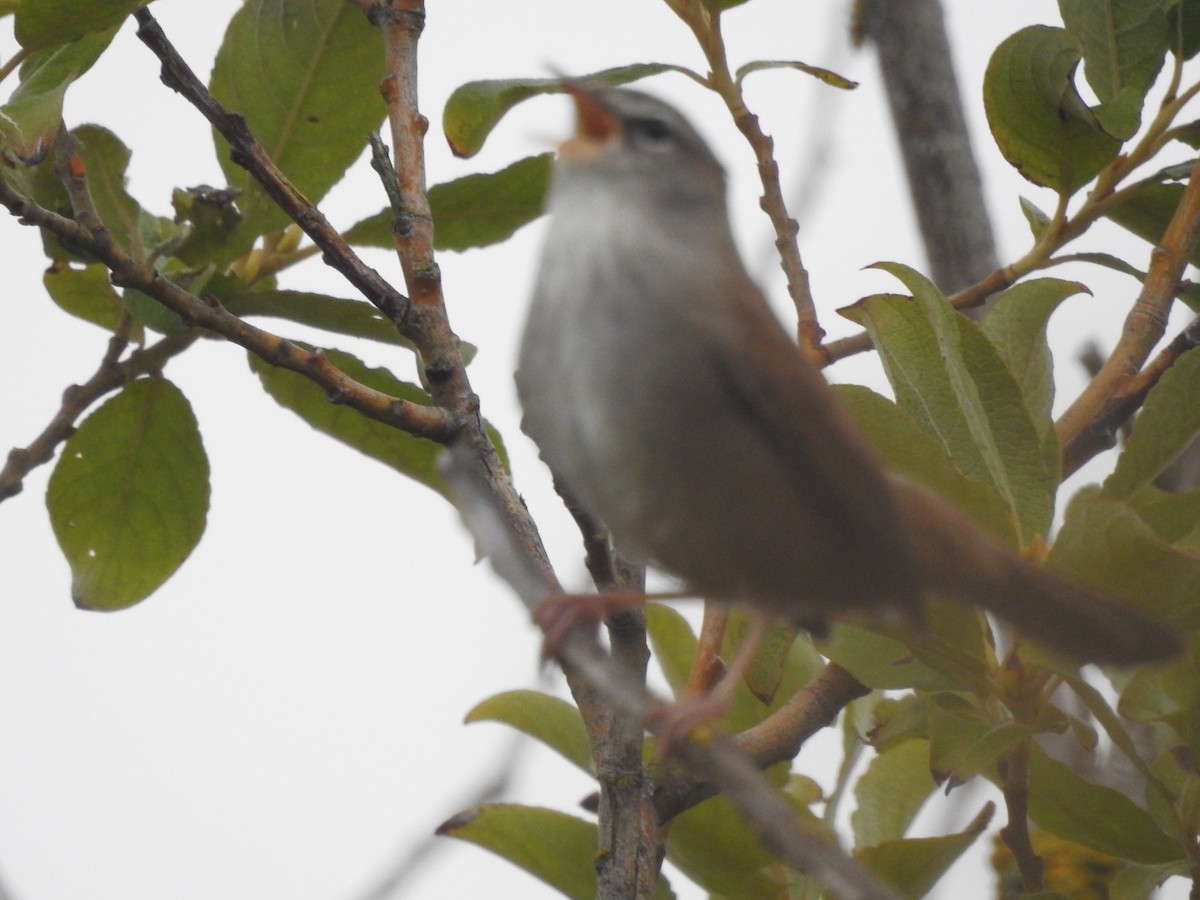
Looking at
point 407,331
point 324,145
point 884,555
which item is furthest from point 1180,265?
point 324,145

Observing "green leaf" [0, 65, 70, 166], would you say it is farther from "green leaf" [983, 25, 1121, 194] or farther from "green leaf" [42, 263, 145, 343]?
"green leaf" [983, 25, 1121, 194]

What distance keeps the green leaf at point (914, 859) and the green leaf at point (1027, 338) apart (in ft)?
2.32

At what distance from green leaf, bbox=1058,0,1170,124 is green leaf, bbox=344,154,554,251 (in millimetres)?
985

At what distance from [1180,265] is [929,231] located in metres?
1.08

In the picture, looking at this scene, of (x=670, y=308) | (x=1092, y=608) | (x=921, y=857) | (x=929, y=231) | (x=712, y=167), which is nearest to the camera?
(x=670, y=308)

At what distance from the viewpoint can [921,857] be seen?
2.20 meters

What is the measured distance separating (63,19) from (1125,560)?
5.69 feet

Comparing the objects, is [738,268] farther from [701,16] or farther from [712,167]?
[701,16]

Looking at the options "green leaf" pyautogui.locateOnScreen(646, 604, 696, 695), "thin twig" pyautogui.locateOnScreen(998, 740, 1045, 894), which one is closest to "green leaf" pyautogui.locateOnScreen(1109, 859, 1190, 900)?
"thin twig" pyautogui.locateOnScreen(998, 740, 1045, 894)

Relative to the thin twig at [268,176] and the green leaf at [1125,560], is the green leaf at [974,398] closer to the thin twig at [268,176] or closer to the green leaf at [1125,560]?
the green leaf at [1125,560]

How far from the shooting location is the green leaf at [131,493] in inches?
104

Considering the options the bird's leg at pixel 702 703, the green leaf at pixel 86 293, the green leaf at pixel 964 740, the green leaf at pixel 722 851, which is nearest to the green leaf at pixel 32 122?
the green leaf at pixel 86 293

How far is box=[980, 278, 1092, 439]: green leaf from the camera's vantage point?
2.39m

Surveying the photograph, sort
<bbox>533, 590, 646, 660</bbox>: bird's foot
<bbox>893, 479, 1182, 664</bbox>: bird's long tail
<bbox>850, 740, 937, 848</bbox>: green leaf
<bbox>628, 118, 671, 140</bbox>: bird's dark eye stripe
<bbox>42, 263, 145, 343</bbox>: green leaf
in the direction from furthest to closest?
<bbox>850, 740, 937, 848</bbox>: green leaf, <bbox>42, 263, 145, 343</bbox>: green leaf, <bbox>628, 118, 671, 140</bbox>: bird's dark eye stripe, <bbox>893, 479, 1182, 664</bbox>: bird's long tail, <bbox>533, 590, 646, 660</bbox>: bird's foot
